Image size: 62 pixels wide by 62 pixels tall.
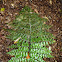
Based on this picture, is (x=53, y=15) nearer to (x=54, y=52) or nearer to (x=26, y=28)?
(x=54, y=52)

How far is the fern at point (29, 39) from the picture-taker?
1200mm

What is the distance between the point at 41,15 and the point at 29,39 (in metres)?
1.64

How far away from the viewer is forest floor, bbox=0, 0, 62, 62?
85.4 inches

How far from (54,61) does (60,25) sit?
4.09 feet

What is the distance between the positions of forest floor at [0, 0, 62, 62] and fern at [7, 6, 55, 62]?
3.15 ft

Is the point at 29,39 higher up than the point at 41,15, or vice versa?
the point at 41,15

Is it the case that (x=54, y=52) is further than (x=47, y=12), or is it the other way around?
(x=47, y=12)

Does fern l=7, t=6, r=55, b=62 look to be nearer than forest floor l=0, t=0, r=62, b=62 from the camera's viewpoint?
Yes

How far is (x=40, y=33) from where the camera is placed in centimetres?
136

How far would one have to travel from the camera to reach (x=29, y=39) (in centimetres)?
130

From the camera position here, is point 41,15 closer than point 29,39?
No

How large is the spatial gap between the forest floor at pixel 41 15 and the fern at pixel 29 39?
0.96m

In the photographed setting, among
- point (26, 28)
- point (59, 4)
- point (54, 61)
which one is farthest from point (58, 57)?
point (59, 4)

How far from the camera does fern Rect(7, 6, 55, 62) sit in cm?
120
